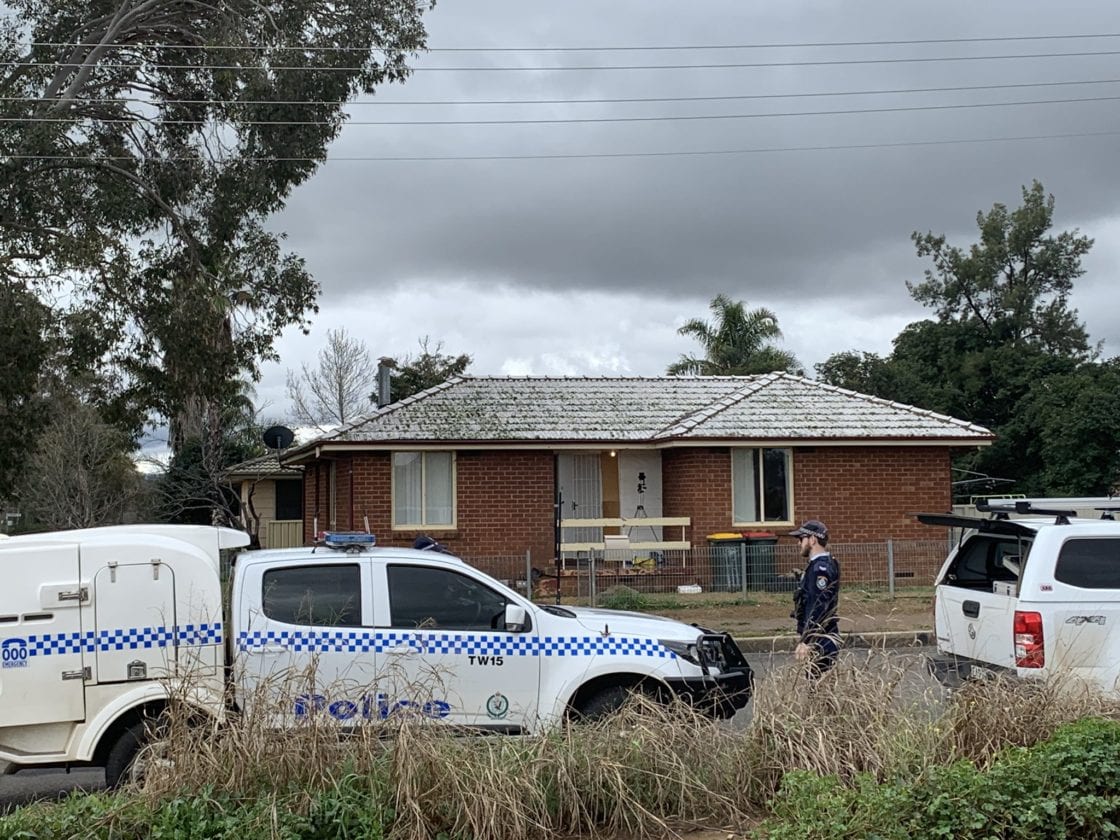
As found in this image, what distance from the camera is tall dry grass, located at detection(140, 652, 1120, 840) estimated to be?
5.37m

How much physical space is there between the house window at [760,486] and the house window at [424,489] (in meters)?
5.35

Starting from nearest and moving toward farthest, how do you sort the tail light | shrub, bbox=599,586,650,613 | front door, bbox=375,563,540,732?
front door, bbox=375,563,540,732 < the tail light < shrub, bbox=599,586,650,613

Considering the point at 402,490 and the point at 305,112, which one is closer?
the point at 305,112

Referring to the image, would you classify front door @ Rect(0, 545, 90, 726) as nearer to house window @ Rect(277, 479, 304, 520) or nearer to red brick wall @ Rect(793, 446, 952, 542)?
red brick wall @ Rect(793, 446, 952, 542)

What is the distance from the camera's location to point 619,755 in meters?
5.79

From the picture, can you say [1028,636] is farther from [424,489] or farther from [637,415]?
[637,415]

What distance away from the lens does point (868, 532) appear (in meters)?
22.4

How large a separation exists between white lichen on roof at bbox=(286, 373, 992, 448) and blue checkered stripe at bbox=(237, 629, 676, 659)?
1344 cm

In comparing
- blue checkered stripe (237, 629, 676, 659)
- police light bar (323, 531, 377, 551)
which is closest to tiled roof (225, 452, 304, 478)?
police light bar (323, 531, 377, 551)

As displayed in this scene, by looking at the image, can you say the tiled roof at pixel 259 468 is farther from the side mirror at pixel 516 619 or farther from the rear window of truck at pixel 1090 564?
the rear window of truck at pixel 1090 564

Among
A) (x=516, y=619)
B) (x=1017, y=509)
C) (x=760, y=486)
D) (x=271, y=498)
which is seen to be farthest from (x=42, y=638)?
(x=271, y=498)

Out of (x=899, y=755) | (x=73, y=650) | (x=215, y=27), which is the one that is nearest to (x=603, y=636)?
(x=899, y=755)

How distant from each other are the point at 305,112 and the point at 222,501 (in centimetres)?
1162

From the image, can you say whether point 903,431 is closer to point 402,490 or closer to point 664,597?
point 664,597
